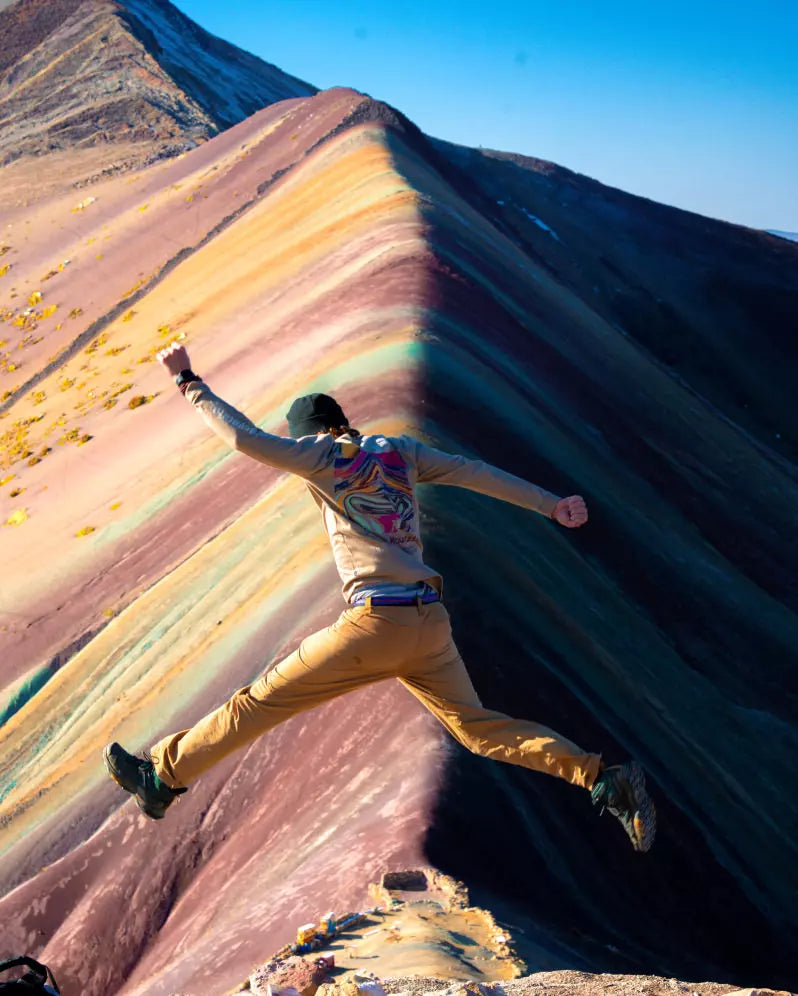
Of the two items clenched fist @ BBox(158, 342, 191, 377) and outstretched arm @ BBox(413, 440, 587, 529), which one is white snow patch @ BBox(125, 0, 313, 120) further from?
outstretched arm @ BBox(413, 440, 587, 529)

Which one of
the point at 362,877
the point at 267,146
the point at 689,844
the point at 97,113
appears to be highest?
the point at 97,113

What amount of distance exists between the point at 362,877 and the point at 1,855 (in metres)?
3.58

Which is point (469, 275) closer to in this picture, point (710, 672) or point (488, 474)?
point (710, 672)

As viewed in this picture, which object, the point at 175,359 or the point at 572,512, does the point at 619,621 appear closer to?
the point at 572,512

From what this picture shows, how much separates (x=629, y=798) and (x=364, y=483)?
1502 millimetres

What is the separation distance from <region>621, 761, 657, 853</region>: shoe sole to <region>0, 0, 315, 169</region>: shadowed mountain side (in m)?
28.1

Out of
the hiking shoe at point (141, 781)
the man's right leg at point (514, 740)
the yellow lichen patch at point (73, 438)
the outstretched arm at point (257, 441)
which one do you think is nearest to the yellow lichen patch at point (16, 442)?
the yellow lichen patch at point (73, 438)

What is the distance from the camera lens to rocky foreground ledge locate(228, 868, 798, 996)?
352 centimetres

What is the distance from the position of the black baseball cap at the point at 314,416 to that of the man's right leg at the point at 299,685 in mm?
706

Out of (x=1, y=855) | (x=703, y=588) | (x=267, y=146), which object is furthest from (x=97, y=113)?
(x=1, y=855)

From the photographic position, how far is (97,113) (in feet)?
110

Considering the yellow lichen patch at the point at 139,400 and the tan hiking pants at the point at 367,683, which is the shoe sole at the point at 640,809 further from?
the yellow lichen patch at the point at 139,400

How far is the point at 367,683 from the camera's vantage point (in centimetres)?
424

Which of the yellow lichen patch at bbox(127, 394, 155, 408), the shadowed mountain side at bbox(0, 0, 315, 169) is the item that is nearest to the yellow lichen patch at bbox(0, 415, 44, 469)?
the yellow lichen patch at bbox(127, 394, 155, 408)
